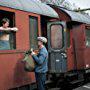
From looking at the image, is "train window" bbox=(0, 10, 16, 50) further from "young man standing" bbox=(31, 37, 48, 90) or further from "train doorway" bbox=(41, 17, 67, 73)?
"train doorway" bbox=(41, 17, 67, 73)

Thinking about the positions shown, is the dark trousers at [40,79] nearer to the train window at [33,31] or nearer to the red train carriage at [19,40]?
the red train carriage at [19,40]

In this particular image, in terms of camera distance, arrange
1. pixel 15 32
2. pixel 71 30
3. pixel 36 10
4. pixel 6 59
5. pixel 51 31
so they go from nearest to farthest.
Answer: pixel 6 59 → pixel 15 32 → pixel 36 10 → pixel 51 31 → pixel 71 30

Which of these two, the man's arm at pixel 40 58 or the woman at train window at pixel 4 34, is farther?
the man's arm at pixel 40 58

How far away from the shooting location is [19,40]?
962 cm

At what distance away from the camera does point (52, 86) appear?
1271 centimetres

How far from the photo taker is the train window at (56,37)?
468 inches

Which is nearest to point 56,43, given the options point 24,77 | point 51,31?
point 51,31

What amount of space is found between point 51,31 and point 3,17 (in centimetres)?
294

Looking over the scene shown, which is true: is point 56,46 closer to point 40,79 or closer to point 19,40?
point 19,40

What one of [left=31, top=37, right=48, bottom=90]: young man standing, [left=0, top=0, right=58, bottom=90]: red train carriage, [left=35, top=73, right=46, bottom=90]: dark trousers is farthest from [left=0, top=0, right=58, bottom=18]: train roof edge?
[left=35, top=73, right=46, bottom=90]: dark trousers

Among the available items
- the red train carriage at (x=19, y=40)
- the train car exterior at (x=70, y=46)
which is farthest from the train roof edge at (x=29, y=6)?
the train car exterior at (x=70, y=46)

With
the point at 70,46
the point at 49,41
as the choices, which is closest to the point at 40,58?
the point at 49,41

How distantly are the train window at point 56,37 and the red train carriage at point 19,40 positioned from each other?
117 centimetres

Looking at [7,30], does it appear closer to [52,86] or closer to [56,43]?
[56,43]
